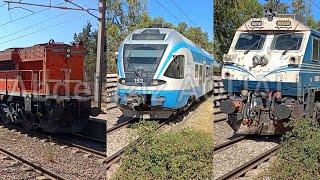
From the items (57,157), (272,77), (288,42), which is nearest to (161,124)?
(272,77)

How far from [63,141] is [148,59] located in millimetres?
5812

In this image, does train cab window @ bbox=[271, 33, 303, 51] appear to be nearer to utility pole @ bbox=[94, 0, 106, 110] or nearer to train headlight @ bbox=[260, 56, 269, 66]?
train headlight @ bbox=[260, 56, 269, 66]

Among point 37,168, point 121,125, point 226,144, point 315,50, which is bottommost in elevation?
point 37,168

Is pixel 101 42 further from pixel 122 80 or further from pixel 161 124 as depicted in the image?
pixel 161 124

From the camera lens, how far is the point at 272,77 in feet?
12.8

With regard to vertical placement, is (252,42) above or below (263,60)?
above

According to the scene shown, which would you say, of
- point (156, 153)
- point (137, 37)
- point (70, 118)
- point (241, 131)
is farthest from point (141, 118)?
point (70, 118)

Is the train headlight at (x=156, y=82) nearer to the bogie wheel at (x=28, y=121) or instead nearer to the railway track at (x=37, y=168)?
the railway track at (x=37, y=168)

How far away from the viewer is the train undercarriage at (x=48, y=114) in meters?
8.55

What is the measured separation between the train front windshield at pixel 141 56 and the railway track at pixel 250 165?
1016 mm

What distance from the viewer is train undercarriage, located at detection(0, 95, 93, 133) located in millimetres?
8550

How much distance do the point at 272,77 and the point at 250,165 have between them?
1.12 metres

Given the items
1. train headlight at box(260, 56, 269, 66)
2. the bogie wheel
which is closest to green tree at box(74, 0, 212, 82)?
train headlight at box(260, 56, 269, 66)

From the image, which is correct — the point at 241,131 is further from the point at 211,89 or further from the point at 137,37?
the point at 137,37
